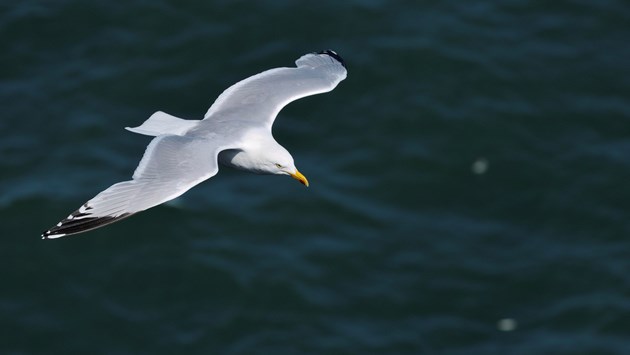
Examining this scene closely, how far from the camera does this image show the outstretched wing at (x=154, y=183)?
13328mm

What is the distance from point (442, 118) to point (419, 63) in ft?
4.68

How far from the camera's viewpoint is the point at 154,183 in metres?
14.2

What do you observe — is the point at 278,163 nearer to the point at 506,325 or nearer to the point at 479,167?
the point at 506,325

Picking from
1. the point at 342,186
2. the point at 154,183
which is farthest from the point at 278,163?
the point at 342,186

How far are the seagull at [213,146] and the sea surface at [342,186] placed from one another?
4.51m

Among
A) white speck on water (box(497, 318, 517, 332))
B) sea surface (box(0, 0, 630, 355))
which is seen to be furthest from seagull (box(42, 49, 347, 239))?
white speck on water (box(497, 318, 517, 332))

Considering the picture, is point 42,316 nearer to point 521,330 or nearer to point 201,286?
point 201,286

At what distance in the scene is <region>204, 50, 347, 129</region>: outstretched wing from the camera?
16.7m

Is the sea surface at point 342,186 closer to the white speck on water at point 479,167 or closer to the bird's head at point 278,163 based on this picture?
the white speck on water at point 479,167

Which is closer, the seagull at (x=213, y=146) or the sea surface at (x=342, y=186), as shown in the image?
the seagull at (x=213, y=146)

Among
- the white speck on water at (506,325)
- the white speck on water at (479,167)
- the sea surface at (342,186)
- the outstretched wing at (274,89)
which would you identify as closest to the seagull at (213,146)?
the outstretched wing at (274,89)

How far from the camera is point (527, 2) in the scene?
83.5 ft

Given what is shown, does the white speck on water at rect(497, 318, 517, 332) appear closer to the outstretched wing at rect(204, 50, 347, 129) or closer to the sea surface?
the sea surface

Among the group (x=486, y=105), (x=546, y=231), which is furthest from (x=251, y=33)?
(x=546, y=231)
